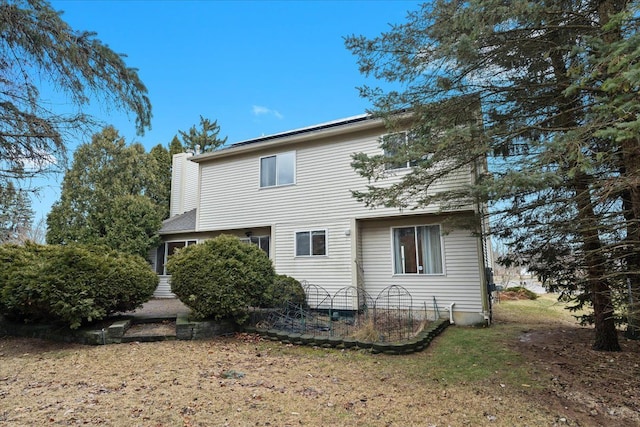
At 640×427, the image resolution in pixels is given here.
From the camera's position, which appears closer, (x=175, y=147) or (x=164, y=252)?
(x=164, y=252)

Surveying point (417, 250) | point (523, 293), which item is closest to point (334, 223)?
point (417, 250)

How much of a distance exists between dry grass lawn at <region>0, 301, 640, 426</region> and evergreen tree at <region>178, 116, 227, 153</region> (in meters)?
27.5

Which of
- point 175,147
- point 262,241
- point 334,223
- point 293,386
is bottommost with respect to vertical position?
point 293,386

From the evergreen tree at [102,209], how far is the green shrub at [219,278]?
740cm

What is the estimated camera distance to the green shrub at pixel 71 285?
257 inches

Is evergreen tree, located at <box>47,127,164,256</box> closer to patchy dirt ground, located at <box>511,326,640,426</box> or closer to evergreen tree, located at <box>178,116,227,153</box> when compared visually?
patchy dirt ground, located at <box>511,326,640,426</box>

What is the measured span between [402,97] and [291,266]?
22.8 ft

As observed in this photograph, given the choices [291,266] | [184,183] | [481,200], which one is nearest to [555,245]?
[481,200]

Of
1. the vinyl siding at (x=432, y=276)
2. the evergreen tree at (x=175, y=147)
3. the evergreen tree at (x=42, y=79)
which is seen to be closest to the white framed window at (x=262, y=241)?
the vinyl siding at (x=432, y=276)

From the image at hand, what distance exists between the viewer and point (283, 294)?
30.0 ft

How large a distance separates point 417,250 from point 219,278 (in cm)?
559

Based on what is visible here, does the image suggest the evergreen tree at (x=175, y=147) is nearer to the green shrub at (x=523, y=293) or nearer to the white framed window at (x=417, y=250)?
the white framed window at (x=417, y=250)

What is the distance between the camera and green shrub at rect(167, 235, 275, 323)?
734 centimetres

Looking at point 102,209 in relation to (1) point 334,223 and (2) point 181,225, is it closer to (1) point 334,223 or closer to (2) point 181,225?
(2) point 181,225
